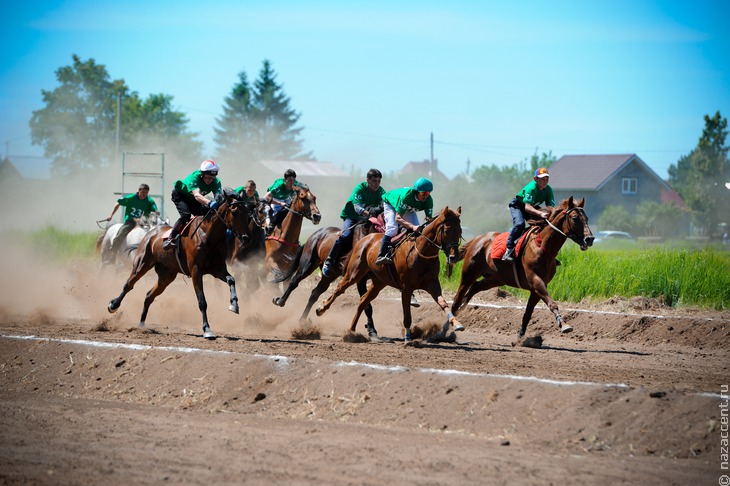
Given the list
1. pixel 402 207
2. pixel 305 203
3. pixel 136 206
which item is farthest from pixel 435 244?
pixel 136 206

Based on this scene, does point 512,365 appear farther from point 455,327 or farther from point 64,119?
point 64,119

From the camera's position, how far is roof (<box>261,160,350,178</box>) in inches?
3317

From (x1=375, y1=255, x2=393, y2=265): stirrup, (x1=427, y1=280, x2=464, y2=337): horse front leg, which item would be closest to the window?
(x1=427, y1=280, x2=464, y2=337): horse front leg

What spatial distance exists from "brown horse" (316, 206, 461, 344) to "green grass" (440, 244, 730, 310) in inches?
269

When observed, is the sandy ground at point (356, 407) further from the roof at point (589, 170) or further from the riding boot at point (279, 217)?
the roof at point (589, 170)

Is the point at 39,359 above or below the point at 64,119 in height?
below

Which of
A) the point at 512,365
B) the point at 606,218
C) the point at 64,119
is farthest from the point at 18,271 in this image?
the point at 64,119

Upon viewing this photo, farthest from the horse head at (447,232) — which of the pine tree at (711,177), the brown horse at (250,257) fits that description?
the pine tree at (711,177)

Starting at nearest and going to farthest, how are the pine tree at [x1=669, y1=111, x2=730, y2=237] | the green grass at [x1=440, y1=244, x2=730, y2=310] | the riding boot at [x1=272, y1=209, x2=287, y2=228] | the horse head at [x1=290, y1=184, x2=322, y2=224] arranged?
the horse head at [x1=290, y1=184, x2=322, y2=224] < the green grass at [x1=440, y1=244, x2=730, y2=310] < the riding boot at [x1=272, y1=209, x2=287, y2=228] < the pine tree at [x1=669, y1=111, x2=730, y2=237]

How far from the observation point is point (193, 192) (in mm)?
16516

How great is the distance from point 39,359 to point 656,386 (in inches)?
370

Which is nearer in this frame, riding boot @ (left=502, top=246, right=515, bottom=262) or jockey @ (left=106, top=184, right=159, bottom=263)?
riding boot @ (left=502, top=246, right=515, bottom=262)

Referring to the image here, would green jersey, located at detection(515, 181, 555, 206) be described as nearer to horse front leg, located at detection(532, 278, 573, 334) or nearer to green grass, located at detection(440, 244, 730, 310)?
horse front leg, located at detection(532, 278, 573, 334)

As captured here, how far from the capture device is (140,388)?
1257 cm
